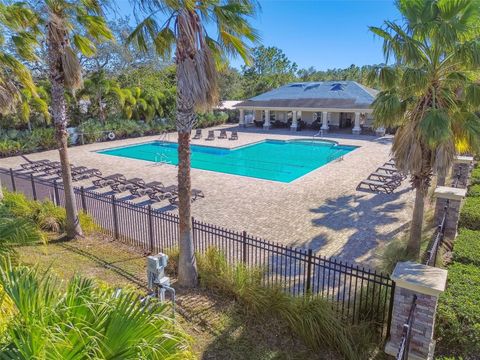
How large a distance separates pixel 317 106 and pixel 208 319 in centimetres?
3101

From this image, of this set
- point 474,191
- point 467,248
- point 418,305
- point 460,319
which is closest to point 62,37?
point 418,305

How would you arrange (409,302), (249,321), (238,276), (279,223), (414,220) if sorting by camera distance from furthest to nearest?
1. (279,223)
2. (414,220)
3. (238,276)
4. (249,321)
5. (409,302)

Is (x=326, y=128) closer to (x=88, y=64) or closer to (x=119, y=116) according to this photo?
(x=119, y=116)

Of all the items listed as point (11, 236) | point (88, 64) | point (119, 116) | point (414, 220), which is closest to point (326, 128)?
point (119, 116)

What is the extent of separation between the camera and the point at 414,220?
8.78m

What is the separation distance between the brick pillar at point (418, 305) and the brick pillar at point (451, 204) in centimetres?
447

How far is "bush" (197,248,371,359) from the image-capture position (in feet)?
18.6

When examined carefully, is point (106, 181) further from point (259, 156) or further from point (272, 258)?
point (259, 156)

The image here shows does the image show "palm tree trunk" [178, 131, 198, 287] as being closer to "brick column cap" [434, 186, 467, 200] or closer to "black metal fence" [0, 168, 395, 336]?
"black metal fence" [0, 168, 395, 336]

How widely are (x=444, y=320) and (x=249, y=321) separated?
3243mm

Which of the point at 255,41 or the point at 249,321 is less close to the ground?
the point at 255,41

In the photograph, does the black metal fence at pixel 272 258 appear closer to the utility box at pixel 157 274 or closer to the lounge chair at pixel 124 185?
the lounge chair at pixel 124 185

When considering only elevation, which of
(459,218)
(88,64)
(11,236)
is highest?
(88,64)

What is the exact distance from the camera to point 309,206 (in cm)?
1360
